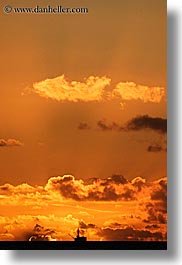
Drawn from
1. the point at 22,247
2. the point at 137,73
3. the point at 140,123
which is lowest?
the point at 22,247

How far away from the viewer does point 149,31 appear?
5.27 feet

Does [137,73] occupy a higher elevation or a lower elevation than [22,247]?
higher

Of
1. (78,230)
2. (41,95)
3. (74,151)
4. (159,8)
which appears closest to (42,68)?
(41,95)

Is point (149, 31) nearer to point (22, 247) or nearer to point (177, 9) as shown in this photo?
point (177, 9)

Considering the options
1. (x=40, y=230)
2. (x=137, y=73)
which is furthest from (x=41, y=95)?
(x=40, y=230)

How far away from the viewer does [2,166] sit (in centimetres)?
160

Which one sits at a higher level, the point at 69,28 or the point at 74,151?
the point at 69,28

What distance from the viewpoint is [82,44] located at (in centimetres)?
161

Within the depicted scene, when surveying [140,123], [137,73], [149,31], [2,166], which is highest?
[149,31]

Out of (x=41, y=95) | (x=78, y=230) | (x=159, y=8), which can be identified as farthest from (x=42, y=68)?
(x=78, y=230)

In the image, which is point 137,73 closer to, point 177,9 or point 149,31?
point 149,31

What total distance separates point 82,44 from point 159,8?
26cm

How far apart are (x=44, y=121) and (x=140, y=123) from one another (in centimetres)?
30

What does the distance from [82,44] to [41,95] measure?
0.67 ft
